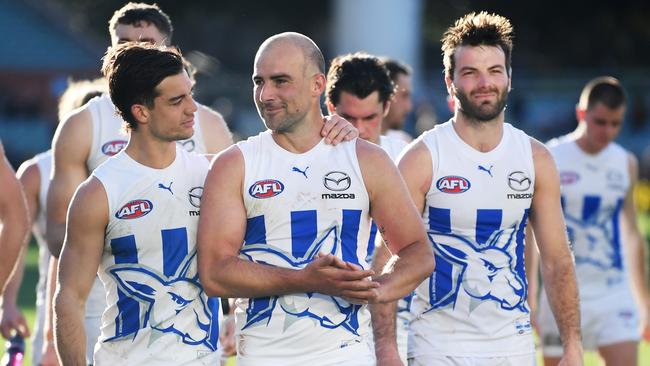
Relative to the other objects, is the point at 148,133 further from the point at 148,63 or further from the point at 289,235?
the point at 289,235

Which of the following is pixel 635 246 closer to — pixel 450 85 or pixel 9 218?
pixel 450 85

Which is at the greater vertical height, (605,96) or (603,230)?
(605,96)

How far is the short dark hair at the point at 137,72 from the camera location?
5.95 meters

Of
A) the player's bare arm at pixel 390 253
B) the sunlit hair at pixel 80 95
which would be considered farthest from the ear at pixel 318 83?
the sunlit hair at pixel 80 95

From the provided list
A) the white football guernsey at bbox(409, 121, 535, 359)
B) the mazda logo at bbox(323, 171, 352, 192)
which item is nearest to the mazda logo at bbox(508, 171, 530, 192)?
the white football guernsey at bbox(409, 121, 535, 359)

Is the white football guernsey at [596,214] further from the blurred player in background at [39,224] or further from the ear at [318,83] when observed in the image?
the ear at [318,83]

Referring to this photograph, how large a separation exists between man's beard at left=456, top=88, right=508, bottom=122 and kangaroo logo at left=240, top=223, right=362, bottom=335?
109cm

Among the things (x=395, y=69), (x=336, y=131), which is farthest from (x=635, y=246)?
(x=336, y=131)

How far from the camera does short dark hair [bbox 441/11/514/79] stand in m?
6.64

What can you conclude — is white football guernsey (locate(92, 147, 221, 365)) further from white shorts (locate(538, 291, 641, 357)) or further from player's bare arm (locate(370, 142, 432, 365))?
white shorts (locate(538, 291, 641, 357))

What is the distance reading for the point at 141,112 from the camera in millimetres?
5996

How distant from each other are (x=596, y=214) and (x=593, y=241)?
20cm

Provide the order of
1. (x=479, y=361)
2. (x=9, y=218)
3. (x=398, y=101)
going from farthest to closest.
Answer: (x=398, y=101) < (x=9, y=218) < (x=479, y=361)

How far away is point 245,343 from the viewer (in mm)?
5934
